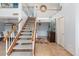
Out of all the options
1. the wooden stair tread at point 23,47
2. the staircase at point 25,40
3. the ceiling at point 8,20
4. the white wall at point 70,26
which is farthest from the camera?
the wooden stair tread at point 23,47

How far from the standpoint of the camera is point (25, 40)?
6539 millimetres

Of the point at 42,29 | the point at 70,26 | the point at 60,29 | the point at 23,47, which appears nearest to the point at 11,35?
the point at 23,47

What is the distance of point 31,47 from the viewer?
6.76 m

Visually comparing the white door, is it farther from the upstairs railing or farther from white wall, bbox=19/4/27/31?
the upstairs railing

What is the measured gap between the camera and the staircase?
6195 mm

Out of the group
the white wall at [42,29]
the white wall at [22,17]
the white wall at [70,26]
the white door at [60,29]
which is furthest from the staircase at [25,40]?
the white door at [60,29]

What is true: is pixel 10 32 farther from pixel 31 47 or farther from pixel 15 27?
pixel 31 47

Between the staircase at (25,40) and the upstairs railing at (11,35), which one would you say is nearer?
the upstairs railing at (11,35)

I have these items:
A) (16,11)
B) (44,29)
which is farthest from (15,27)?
(44,29)

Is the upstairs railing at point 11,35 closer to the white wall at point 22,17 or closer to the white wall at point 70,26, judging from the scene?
the white wall at point 22,17

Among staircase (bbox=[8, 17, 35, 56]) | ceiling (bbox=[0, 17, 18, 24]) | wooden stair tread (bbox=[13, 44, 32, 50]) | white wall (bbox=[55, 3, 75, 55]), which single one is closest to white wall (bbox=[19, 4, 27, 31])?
staircase (bbox=[8, 17, 35, 56])

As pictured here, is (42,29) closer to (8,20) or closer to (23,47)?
(8,20)

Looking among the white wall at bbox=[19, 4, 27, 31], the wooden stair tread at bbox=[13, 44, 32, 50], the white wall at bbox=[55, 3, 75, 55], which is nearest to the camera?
the white wall at bbox=[19, 4, 27, 31]

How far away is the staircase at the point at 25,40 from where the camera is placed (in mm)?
6195
